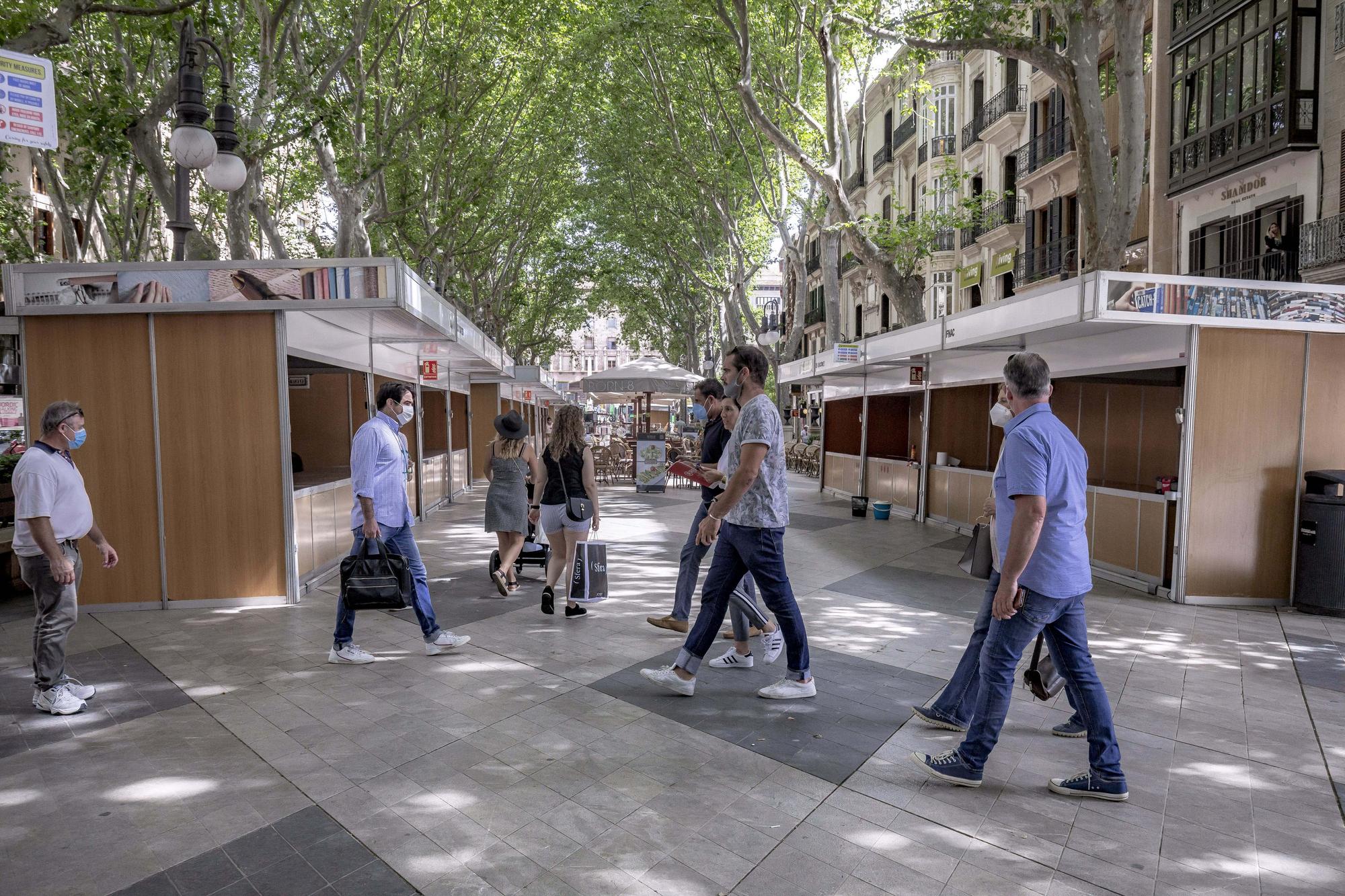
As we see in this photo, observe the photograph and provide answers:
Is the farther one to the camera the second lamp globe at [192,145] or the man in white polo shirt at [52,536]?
the second lamp globe at [192,145]

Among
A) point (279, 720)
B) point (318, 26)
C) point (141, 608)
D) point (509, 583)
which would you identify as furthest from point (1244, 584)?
point (318, 26)

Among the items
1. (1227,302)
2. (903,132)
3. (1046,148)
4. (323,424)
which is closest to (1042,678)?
(1227,302)

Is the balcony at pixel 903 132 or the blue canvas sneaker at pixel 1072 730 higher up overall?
the balcony at pixel 903 132

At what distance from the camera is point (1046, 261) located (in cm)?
2217

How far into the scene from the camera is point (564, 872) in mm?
3031

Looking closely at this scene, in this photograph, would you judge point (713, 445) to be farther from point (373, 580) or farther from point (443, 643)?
point (373, 580)

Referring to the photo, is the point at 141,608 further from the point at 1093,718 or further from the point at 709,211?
the point at 709,211

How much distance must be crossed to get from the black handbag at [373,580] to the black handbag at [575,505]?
1.85 metres

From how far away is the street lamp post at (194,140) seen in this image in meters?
6.59

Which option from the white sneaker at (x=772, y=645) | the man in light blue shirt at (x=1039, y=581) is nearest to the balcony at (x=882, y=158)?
the white sneaker at (x=772, y=645)

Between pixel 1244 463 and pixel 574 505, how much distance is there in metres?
6.16

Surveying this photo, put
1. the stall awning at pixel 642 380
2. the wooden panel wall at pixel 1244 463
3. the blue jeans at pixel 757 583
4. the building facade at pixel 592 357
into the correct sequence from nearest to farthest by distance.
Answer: the blue jeans at pixel 757 583
the wooden panel wall at pixel 1244 463
the stall awning at pixel 642 380
the building facade at pixel 592 357

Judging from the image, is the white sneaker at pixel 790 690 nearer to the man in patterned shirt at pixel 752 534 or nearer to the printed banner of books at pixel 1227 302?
the man in patterned shirt at pixel 752 534

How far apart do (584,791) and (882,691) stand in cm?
215
